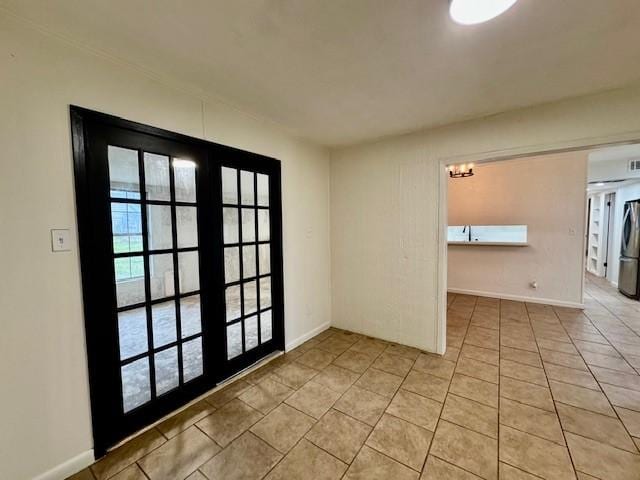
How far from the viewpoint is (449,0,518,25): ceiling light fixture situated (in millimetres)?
1224

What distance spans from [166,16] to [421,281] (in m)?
3.04

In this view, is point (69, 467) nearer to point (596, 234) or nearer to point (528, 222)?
point (528, 222)

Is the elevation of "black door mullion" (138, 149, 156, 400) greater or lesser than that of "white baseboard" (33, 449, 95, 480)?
greater

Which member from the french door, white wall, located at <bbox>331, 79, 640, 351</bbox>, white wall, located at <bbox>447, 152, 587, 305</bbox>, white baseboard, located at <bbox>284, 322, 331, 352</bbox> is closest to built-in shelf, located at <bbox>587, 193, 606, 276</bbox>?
white wall, located at <bbox>447, 152, 587, 305</bbox>

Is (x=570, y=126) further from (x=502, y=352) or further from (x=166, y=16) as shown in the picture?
(x=166, y=16)

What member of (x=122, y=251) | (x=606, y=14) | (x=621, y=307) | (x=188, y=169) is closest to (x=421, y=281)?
(x=606, y=14)

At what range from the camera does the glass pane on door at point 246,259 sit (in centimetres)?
244

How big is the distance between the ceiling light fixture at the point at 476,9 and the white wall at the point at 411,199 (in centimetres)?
94

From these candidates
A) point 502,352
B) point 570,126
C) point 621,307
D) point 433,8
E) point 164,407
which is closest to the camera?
point 433,8

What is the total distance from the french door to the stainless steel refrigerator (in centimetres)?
657

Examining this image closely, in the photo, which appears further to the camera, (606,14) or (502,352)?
(502,352)

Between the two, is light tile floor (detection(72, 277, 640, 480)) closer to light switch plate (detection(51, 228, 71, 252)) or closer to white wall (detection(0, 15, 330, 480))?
white wall (detection(0, 15, 330, 480))

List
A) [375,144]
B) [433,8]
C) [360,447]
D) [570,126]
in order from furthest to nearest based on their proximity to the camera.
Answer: [375,144]
[570,126]
[360,447]
[433,8]

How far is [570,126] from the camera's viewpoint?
2240 mm
